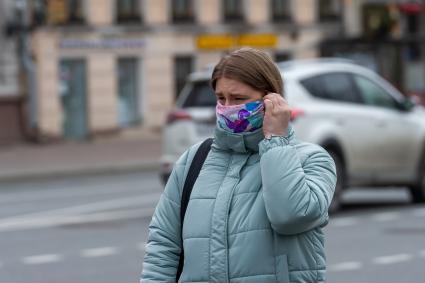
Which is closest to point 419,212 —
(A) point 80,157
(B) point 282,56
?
(A) point 80,157

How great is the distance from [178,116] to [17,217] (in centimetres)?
225

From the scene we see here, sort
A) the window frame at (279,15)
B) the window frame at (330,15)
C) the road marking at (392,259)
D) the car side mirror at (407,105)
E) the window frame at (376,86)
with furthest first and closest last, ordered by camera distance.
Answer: the window frame at (330,15) → the window frame at (279,15) → the car side mirror at (407,105) → the window frame at (376,86) → the road marking at (392,259)

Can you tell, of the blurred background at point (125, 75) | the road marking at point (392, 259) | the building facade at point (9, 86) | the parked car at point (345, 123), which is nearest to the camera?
the road marking at point (392, 259)

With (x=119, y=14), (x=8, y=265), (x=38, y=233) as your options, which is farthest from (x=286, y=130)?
(x=119, y=14)

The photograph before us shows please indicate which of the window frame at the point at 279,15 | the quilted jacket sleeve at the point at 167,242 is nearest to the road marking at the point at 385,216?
the quilted jacket sleeve at the point at 167,242

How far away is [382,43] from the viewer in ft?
117

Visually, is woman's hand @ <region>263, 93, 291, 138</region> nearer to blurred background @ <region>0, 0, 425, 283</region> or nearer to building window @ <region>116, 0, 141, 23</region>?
blurred background @ <region>0, 0, 425, 283</region>

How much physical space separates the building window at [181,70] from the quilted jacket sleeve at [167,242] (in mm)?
32564

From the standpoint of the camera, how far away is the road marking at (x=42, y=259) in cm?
1184

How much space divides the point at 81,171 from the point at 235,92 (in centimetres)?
2193

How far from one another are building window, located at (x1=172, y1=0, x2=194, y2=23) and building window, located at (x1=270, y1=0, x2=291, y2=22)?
3.08 metres

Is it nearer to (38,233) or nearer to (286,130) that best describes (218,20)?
(38,233)

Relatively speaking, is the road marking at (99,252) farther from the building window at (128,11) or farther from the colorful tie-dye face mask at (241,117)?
the building window at (128,11)

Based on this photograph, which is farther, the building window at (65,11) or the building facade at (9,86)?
the building window at (65,11)
